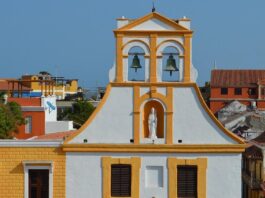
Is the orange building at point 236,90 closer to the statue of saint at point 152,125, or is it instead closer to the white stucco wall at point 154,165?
the white stucco wall at point 154,165

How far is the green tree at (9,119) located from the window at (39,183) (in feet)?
59.4

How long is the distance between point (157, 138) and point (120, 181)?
2.05m

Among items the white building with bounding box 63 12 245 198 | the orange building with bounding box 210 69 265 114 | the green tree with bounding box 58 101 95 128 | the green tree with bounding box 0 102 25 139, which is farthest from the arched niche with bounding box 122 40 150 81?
the orange building with bounding box 210 69 265 114

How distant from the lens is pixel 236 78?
114m

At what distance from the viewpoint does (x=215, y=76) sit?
376 feet

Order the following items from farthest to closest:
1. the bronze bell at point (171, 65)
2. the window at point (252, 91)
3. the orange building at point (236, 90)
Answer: the window at point (252, 91), the orange building at point (236, 90), the bronze bell at point (171, 65)

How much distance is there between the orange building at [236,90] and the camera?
112125 millimetres

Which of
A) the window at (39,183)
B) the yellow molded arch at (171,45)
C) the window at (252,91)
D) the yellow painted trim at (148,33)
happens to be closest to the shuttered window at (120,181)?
the window at (39,183)

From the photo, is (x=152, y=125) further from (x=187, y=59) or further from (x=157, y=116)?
(x=187, y=59)

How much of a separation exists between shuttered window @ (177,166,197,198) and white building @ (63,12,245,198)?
4cm

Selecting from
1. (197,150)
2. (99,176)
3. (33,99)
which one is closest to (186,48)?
(197,150)

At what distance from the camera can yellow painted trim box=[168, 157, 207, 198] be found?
86.4ft

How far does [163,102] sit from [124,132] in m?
1.77

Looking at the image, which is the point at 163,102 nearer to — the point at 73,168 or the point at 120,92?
the point at 120,92
